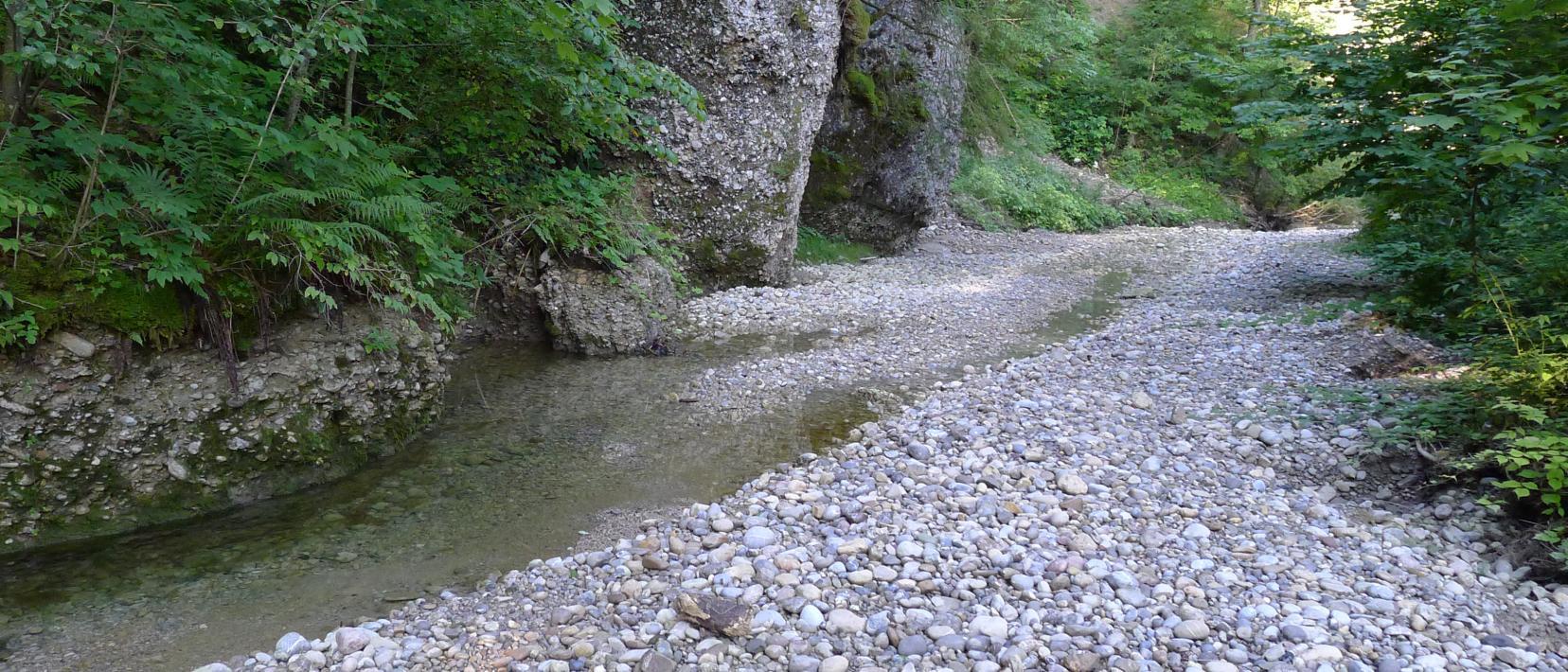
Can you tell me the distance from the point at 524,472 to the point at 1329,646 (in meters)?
4.30

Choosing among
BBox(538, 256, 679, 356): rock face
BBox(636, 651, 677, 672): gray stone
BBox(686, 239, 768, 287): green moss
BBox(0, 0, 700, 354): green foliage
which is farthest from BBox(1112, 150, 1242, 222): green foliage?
BBox(636, 651, 677, 672): gray stone

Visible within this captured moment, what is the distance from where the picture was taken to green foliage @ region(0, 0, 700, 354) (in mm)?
4047

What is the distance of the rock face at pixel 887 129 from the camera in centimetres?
1323

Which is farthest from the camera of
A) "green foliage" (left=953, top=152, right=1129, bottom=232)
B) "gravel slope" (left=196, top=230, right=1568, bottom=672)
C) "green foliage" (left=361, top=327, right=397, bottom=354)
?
Result: "green foliage" (left=953, top=152, right=1129, bottom=232)

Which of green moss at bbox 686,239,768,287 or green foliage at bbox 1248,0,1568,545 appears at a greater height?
green foliage at bbox 1248,0,1568,545

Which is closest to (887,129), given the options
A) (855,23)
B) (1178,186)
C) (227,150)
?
(855,23)

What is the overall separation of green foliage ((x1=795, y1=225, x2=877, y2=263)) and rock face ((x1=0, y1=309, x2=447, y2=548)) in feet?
26.3

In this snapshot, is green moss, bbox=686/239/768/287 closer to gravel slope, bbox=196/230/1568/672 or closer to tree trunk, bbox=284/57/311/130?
gravel slope, bbox=196/230/1568/672

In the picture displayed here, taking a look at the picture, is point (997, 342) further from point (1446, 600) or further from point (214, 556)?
point (214, 556)

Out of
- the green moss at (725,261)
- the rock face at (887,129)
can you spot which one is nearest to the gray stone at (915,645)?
the green moss at (725,261)

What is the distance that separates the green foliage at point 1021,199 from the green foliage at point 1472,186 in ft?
27.7

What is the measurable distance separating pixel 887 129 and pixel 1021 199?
556 cm

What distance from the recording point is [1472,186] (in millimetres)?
6633

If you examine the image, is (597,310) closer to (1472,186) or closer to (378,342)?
(378,342)
